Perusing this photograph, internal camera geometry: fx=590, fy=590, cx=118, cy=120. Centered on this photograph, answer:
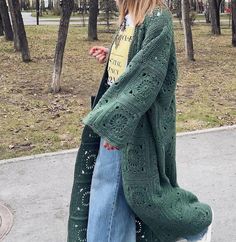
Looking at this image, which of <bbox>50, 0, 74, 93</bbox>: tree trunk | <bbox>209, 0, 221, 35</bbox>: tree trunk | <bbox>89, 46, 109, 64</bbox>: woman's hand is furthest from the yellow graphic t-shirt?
<bbox>209, 0, 221, 35</bbox>: tree trunk

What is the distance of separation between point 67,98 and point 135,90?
6.21 metres

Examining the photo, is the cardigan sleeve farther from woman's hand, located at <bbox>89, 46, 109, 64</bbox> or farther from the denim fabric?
woman's hand, located at <bbox>89, 46, 109, 64</bbox>

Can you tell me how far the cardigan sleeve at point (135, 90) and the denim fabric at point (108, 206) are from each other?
0.31 m

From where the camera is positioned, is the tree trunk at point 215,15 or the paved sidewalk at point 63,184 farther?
the tree trunk at point 215,15

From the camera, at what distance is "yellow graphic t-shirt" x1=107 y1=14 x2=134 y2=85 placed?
263cm

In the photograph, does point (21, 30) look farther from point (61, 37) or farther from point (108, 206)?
point (108, 206)

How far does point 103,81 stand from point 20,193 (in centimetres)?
213

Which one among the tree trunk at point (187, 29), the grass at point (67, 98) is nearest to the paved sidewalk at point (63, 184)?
the grass at point (67, 98)

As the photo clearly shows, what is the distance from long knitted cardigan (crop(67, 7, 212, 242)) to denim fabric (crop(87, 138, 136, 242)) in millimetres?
66

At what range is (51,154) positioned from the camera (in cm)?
562

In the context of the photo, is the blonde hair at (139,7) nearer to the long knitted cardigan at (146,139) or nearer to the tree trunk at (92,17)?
the long knitted cardigan at (146,139)

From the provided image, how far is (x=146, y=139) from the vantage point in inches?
103

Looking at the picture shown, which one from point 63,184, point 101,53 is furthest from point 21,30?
point 101,53

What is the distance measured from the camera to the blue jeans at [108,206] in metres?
2.74
